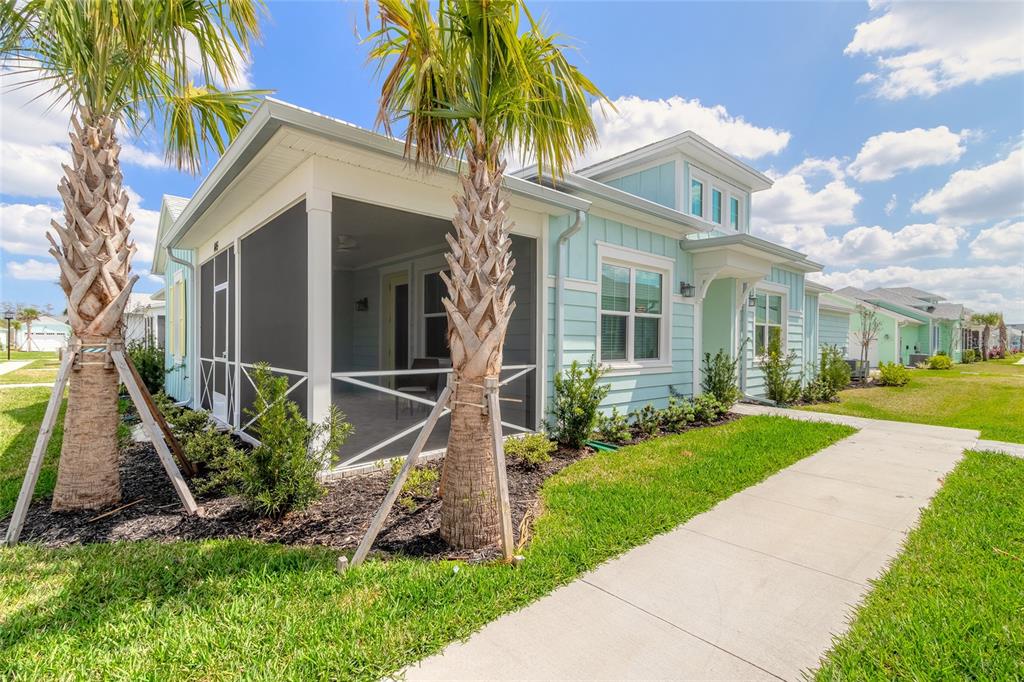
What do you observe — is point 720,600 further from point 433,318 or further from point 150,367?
point 150,367

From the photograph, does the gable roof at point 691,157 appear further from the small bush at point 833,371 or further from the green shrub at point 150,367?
the green shrub at point 150,367

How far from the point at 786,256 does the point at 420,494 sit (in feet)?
28.5

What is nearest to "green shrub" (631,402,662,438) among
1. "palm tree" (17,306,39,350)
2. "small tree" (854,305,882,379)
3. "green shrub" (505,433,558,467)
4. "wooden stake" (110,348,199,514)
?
"green shrub" (505,433,558,467)

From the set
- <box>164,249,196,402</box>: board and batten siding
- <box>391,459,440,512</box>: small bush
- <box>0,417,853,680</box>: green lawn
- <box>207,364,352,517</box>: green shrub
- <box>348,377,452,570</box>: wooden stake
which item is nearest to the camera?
<box>0,417,853,680</box>: green lawn

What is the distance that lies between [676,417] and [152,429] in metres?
6.44

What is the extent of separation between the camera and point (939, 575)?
8.75ft

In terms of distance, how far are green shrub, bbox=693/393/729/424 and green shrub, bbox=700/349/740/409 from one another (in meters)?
0.27

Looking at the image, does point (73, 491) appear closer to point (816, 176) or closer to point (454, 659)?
point (454, 659)

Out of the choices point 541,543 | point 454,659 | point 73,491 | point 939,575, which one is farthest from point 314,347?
point 939,575

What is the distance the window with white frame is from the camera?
28.3 feet

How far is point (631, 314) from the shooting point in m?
7.18

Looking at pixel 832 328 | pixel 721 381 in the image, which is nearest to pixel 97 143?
pixel 721 381

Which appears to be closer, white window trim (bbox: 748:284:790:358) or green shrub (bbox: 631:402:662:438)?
green shrub (bbox: 631:402:662:438)

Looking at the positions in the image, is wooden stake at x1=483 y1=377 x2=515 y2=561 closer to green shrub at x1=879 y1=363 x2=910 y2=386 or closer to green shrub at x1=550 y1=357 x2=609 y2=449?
green shrub at x1=550 y1=357 x2=609 y2=449
